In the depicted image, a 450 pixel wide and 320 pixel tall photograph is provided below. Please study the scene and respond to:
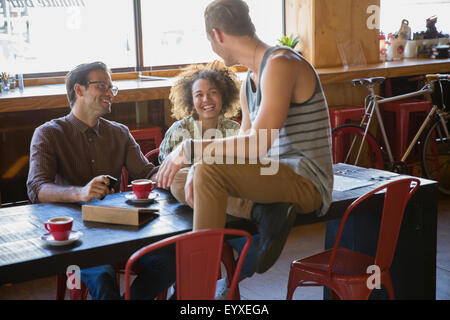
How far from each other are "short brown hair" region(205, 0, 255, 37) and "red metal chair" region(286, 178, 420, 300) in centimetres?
70

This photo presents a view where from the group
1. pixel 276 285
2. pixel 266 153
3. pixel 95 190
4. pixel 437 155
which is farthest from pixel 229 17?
pixel 437 155

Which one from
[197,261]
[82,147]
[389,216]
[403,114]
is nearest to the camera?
[197,261]

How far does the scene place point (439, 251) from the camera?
373 cm

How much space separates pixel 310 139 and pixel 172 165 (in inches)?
18.0

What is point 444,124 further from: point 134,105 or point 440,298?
point 134,105

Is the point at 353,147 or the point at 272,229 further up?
the point at 272,229

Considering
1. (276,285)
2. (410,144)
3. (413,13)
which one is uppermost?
(413,13)

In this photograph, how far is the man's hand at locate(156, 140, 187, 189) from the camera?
1.96 metres

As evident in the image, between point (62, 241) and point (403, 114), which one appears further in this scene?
point (403, 114)

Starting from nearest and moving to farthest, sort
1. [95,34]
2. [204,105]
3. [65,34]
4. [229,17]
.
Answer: [229,17]
[204,105]
[65,34]
[95,34]

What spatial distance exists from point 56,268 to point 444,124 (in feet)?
12.7

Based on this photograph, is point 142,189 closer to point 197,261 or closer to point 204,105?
point 197,261

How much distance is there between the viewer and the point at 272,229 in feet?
6.15

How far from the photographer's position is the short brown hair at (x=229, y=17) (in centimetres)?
205
